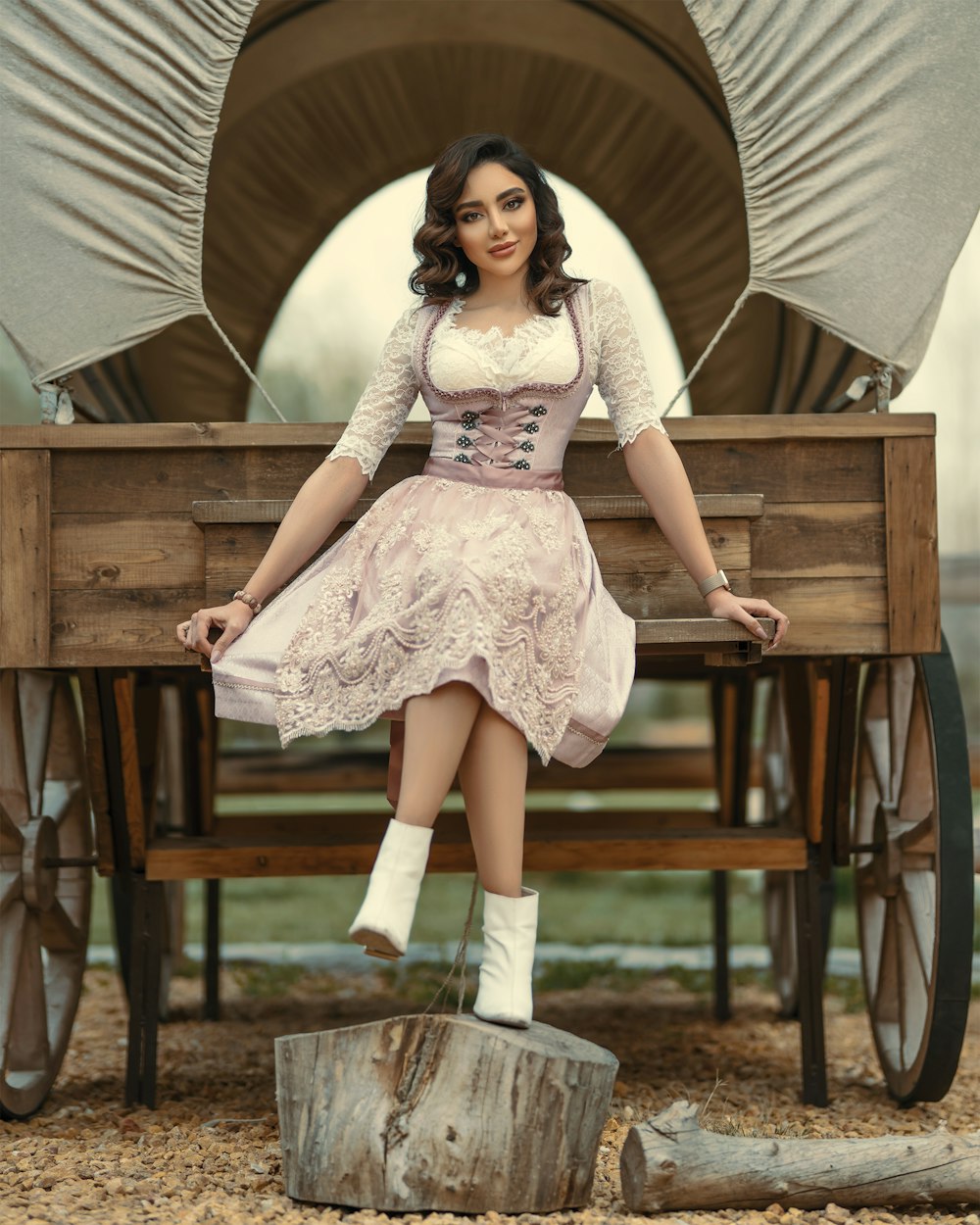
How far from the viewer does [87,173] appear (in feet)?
9.16

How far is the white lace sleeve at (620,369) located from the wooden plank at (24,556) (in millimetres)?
1039

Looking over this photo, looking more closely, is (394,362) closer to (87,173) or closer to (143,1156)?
(87,173)

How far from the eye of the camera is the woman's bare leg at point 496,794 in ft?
7.46

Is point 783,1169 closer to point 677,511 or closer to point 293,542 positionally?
point 677,511

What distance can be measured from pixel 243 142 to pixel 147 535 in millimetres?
1982

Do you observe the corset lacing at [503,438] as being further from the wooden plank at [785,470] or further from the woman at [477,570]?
the wooden plank at [785,470]

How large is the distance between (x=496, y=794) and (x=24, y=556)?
41.1 inches

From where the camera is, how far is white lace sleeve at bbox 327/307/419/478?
261 cm

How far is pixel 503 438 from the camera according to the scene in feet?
8.53

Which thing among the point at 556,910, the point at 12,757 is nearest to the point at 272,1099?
the point at 12,757

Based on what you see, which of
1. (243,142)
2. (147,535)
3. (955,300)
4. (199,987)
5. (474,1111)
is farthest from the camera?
(955,300)

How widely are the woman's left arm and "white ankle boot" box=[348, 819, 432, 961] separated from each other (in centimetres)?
68

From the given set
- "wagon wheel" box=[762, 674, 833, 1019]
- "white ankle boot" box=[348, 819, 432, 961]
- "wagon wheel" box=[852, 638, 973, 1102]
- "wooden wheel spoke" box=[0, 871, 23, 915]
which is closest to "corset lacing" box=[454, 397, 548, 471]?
"white ankle boot" box=[348, 819, 432, 961]

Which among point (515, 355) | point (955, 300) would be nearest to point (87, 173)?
point (515, 355)
